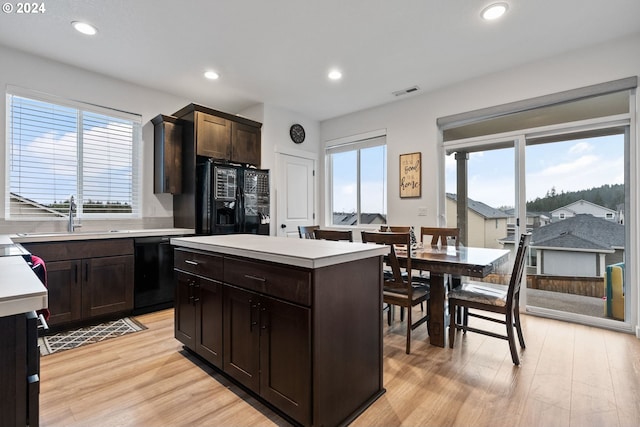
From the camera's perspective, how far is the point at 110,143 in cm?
372

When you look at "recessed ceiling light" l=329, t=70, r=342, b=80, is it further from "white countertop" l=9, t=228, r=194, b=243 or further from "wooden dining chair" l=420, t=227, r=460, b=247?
"white countertop" l=9, t=228, r=194, b=243

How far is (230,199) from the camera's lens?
3.90 meters

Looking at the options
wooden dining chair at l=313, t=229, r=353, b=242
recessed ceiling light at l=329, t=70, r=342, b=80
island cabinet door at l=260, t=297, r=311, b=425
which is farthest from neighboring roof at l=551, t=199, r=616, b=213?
island cabinet door at l=260, t=297, r=311, b=425

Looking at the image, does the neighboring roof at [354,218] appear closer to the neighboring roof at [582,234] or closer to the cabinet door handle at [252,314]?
the neighboring roof at [582,234]

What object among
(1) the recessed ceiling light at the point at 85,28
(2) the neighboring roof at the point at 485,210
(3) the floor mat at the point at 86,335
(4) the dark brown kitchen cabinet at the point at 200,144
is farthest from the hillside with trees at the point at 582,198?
(1) the recessed ceiling light at the point at 85,28

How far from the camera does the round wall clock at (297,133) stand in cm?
497

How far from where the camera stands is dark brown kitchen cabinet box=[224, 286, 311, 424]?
1.46 metres

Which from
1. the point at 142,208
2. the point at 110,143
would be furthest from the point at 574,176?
the point at 110,143

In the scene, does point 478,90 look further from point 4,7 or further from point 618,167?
point 4,7

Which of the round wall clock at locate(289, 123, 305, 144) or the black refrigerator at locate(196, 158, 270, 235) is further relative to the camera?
the round wall clock at locate(289, 123, 305, 144)

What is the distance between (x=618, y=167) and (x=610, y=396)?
2274 millimetres

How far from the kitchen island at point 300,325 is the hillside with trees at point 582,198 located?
2630mm

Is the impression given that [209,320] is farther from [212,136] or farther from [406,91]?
[406,91]

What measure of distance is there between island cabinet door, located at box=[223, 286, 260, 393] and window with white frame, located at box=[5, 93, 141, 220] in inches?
107
